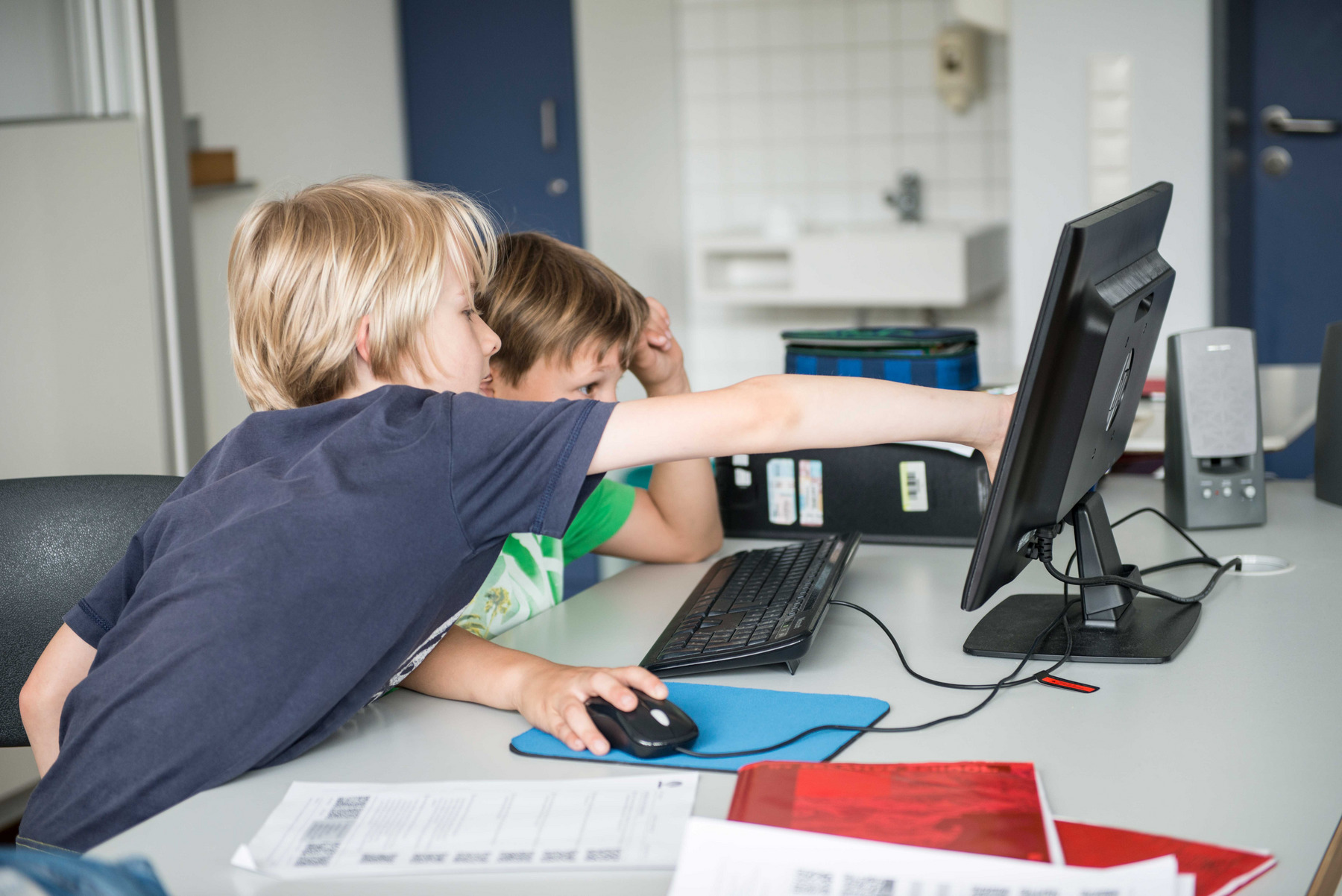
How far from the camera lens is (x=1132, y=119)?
9.32ft

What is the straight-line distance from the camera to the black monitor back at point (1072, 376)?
30.4 inches

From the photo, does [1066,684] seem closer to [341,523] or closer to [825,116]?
[341,523]

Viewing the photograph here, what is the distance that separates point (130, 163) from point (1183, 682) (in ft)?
6.52

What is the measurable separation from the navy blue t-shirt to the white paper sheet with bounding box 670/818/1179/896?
266mm

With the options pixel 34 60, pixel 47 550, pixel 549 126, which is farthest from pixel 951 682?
pixel 549 126

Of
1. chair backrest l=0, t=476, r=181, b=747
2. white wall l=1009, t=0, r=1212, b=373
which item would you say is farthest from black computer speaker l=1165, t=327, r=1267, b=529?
white wall l=1009, t=0, r=1212, b=373

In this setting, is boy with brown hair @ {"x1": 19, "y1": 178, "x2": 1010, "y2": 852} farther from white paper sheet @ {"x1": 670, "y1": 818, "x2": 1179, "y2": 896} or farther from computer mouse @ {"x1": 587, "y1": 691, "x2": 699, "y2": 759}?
white paper sheet @ {"x1": 670, "y1": 818, "x2": 1179, "y2": 896}

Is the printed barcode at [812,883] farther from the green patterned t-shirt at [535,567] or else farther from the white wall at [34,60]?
the white wall at [34,60]

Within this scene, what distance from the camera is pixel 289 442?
861 millimetres

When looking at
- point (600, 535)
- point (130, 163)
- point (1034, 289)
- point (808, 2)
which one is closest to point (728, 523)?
point (600, 535)

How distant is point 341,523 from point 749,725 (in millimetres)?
311

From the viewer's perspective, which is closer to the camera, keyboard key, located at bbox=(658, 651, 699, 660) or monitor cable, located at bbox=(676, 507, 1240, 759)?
monitor cable, located at bbox=(676, 507, 1240, 759)

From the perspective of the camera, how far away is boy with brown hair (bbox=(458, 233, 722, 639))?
1273mm

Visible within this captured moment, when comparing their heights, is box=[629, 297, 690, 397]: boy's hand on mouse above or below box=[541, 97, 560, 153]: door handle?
below
